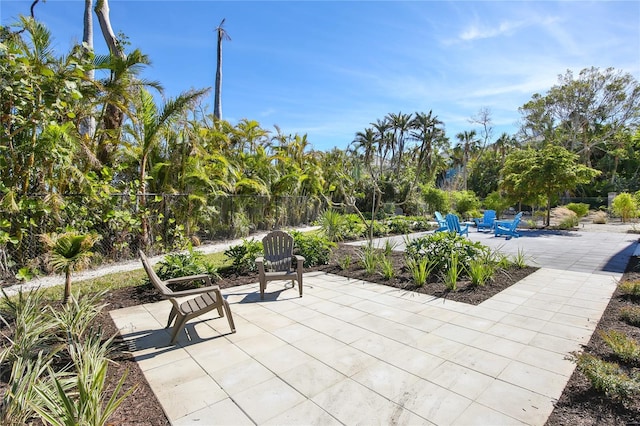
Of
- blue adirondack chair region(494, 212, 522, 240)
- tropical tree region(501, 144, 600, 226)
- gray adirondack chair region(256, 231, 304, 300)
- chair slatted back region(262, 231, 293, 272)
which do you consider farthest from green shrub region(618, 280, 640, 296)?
tropical tree region(501, 144, 600, 226)

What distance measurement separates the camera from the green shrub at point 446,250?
234 inches

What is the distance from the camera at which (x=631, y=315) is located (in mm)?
3869

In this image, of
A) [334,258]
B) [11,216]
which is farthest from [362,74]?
[11,216]

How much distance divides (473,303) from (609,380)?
229 cm

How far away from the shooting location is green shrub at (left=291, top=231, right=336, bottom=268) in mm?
7289

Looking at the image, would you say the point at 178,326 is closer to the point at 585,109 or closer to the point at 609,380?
the point at 609,380

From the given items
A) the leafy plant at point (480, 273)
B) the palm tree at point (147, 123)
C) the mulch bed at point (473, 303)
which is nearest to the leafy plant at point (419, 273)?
the mulch bed at point (473, 303)

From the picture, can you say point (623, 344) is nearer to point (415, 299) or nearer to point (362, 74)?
point (415, 299)

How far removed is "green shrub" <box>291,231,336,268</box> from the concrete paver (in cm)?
201

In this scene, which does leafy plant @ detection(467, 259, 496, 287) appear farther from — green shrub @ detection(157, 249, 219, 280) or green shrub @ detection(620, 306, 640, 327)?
green shrub @ detection(157, 249, 219, 280)

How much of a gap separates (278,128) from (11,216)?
472 inches

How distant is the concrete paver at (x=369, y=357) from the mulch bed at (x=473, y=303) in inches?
3.3

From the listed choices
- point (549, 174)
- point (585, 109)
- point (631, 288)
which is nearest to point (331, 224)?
point (631, 288)

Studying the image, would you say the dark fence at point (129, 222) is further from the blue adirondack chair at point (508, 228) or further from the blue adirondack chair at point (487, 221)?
the blue adirondack chair at point (487, 221)
